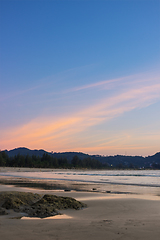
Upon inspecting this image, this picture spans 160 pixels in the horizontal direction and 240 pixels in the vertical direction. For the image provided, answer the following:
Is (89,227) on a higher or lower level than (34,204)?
lower

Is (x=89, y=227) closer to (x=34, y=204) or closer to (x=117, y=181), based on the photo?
(x=34, y=204)

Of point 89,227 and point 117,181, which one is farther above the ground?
point 117,181

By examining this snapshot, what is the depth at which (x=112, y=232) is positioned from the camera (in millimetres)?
5520

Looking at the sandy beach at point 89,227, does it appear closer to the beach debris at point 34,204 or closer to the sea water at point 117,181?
the beach debris at point 34,204

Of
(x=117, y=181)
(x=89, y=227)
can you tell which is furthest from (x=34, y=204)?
(x=117, y=181)

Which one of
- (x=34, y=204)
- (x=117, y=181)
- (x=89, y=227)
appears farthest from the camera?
(x=117, y=181)

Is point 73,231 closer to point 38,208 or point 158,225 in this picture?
point 158,225

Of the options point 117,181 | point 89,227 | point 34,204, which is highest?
point 117,181

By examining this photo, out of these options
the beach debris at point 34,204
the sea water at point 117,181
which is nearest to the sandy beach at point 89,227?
the beach debris at point 34,204

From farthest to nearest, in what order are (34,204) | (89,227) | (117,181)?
(117,181) < (34,204) < (89,227)

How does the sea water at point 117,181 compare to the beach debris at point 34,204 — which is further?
the sea water at point 117,181

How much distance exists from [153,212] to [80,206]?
2.75 metres

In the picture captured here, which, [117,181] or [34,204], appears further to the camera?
[117,181]

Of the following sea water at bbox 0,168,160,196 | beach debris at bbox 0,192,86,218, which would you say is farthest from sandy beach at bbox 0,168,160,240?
sea water at bbox 0,168,160,196
